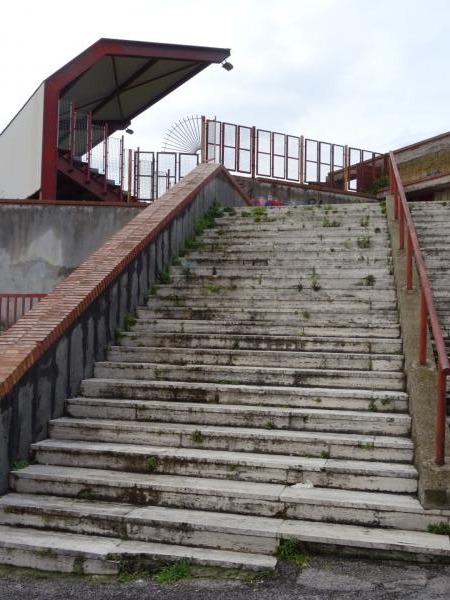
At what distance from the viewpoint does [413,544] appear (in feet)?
13.2

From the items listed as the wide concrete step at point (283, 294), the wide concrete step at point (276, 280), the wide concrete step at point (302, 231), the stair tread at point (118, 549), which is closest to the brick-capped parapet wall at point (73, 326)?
the wide concrete step at point (283, 294)

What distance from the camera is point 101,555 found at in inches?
163

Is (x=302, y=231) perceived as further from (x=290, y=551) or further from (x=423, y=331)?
(x=290, y=551)

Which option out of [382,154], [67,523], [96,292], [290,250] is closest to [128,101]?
[382,154]

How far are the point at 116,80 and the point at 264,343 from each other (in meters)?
13.4

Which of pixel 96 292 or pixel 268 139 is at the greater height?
pixel 268 139

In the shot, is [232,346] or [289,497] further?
[232,346]

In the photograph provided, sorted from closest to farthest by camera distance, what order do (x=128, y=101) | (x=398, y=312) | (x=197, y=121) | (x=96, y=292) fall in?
(x=96, y=292) < (x=398, y=312) < (x=197, y=121) < (x=128, y=101)

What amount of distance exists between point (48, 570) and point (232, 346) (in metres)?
3.18

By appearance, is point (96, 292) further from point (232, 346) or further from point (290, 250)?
point (290, 250)

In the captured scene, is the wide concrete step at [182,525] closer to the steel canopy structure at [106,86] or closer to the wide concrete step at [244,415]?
the wide concrete step at [244,415]

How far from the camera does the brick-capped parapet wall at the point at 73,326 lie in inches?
203

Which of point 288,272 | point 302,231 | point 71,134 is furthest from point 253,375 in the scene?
point 71,134

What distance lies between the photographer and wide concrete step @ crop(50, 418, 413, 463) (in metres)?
5.00
